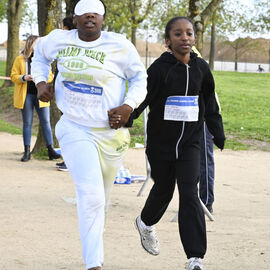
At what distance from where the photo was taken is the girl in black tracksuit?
16.0ft

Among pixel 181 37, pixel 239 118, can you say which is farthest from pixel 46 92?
pixel 239 118

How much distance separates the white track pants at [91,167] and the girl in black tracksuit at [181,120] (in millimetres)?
343

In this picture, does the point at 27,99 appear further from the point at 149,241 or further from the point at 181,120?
the point at 181,120

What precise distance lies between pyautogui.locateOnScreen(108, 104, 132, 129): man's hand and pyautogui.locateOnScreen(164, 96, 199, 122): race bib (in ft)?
1.62

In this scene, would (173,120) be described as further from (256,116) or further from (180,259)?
(256,116)

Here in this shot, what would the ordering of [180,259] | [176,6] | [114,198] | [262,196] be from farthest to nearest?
[176,6] < [262,196] < [114,198] < [180,259]

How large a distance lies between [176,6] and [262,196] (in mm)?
31270

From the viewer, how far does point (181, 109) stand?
4.91 metres

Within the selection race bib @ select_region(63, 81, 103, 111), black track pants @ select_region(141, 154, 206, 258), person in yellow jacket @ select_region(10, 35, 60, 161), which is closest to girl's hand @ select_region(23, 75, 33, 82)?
person in yellow jacket @ select_region(10, 35, 60, 161)

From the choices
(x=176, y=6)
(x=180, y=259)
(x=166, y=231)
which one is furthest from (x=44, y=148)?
(x=176, y=6)

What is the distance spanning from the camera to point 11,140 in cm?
1380

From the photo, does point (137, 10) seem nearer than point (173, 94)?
No

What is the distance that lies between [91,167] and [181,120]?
2.83 ft

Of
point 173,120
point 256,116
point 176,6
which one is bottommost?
point 256,116
